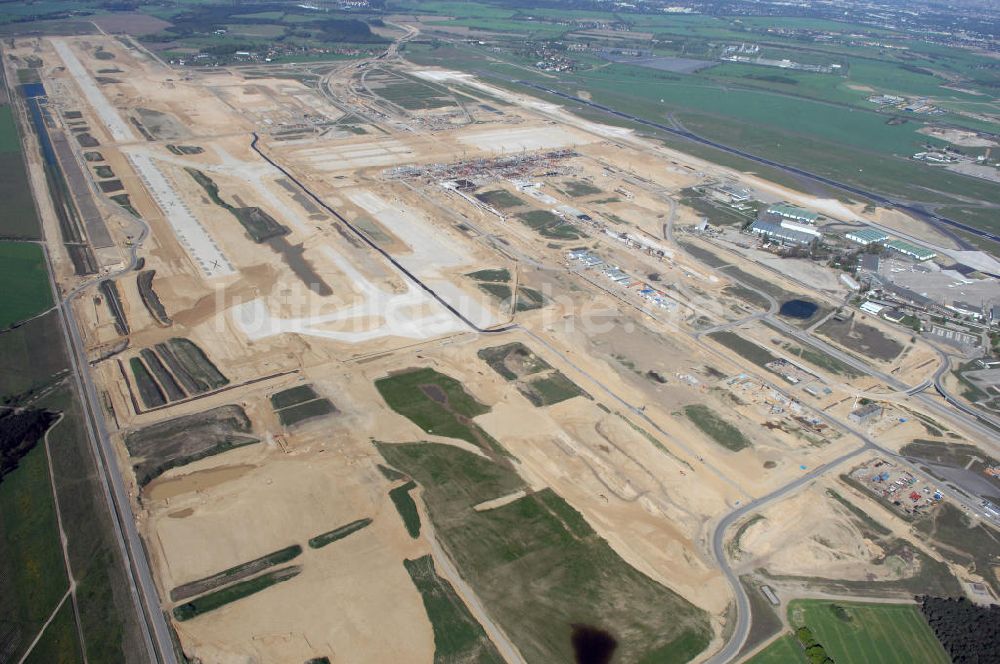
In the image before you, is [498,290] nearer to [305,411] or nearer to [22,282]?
[305,411]

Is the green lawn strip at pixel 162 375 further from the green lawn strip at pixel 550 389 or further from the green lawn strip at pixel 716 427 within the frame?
the green lawn strip at pixel 716 427

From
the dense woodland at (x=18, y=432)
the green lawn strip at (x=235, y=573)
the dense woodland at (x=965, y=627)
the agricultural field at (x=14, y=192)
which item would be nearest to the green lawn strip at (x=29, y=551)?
the dense woodland at (x=18, y=432)

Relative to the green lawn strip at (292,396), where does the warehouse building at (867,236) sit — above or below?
above

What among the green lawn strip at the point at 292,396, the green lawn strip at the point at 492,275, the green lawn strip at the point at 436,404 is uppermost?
the green lawn strip at the point at 492,275

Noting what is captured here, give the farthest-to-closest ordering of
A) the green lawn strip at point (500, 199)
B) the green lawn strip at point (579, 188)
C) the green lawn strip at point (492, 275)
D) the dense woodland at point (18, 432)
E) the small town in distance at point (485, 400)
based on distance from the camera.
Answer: the green lawn strip at point (579, 188) → the green lawn strip at point (500, 199) → the green lawn strip at point (492, 275) → the dense woodland at point (18, 432) → the small town in distance at point (485, 400)

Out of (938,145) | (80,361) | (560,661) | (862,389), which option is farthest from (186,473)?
(938,145)

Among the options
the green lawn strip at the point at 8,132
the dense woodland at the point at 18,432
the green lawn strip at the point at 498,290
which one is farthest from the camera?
the green lawn strip at the point at 8,132

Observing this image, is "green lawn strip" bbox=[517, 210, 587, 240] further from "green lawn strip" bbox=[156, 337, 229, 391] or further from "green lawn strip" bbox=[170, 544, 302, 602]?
"green lawn strip" bbox=[170, 544, 302, 602]
